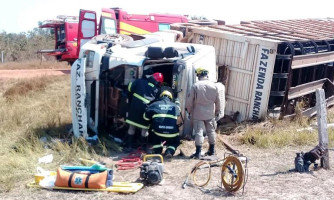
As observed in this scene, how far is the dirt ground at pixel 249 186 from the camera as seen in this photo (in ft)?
16.4

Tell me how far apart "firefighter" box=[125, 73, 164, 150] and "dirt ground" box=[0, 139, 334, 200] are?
0.89 meters

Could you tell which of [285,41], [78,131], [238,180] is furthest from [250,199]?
[285,41]

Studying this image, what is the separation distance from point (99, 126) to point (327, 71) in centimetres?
643

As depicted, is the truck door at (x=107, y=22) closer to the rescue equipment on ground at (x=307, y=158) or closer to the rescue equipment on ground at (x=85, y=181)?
the rescue equipment on ground at (x=85, y=181)

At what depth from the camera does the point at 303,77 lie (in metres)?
9.98

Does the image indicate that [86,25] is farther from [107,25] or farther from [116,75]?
[116,75]

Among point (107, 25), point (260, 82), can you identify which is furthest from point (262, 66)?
point (107, 25)

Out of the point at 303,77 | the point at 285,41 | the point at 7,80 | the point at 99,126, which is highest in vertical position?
the point at 285,41

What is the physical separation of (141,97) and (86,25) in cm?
952

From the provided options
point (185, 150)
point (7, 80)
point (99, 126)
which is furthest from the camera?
point (7, 80)

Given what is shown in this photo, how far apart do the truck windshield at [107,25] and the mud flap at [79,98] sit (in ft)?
26.9

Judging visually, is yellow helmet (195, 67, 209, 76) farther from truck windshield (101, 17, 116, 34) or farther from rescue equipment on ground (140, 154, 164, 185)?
truck windshield (101, 17, 116, 34)

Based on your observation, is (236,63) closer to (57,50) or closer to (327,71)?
(327,71)

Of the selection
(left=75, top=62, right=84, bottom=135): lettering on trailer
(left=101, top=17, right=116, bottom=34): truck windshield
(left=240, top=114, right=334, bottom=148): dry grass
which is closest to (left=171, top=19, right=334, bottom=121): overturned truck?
(left=240, top=114, right=334, bottom=148): dry grass
